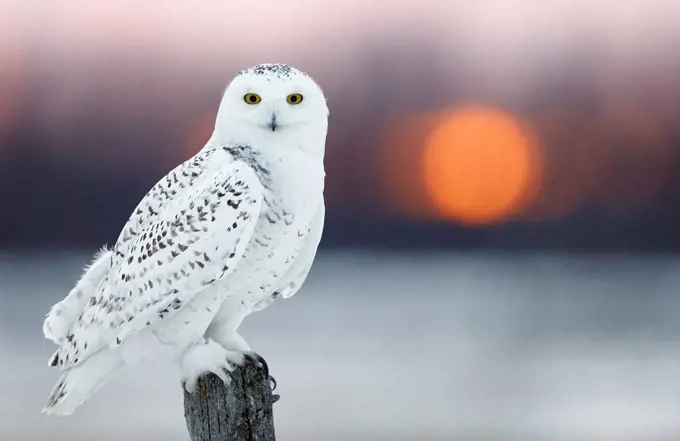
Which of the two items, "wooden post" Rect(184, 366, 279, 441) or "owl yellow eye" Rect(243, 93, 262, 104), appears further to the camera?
"owl yellow eye" Rect(243, 93, 262, 104)

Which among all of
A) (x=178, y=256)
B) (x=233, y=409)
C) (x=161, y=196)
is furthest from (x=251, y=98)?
(x=233, y=409)

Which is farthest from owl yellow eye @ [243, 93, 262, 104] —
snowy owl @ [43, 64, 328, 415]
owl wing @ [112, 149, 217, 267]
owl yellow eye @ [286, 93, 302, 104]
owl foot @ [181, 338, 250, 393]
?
owl foot @ [181, 338, 250, 393]

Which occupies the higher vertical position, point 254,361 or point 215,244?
→ point 215,244

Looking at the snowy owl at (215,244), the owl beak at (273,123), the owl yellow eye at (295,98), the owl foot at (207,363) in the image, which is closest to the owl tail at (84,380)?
the snowy owl at (215,244)

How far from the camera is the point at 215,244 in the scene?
9.70ft

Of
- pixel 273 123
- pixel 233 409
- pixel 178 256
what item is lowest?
pixel 233 409

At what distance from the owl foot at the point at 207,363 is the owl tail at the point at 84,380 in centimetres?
30

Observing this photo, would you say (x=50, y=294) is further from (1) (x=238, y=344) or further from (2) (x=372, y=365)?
(1) (x=238, y=344)

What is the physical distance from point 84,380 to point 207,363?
19.9 inches

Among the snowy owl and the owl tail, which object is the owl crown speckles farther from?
the owl tail

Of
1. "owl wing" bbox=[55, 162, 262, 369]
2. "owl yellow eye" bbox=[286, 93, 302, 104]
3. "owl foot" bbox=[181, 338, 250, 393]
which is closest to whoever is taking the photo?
"owl wing" bbox=[55, 162, 262, 369]

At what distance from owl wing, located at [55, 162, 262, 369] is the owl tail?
0.06 meters

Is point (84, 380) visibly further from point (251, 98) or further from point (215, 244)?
point (251, 98)

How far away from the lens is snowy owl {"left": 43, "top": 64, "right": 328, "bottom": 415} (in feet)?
9.83
